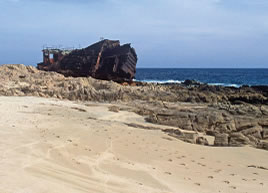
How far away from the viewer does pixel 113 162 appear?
556 cm

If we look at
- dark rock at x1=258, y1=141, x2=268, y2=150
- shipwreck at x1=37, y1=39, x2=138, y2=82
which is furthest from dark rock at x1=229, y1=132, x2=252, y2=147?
shipwreck at x1=37, y1=39, x2=138, y2=82

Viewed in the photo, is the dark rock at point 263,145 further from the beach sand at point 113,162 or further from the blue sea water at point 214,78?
the blue sea water at point 214,78

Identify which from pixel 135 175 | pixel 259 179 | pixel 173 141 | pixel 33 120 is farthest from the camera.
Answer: pixel 33 120

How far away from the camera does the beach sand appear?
4285 millimetres

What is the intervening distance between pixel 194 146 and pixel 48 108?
598cm

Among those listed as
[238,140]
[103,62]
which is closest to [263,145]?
[238,140]

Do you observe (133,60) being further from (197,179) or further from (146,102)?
(197,179)

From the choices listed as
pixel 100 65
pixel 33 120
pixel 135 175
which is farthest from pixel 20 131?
pixel 100 65

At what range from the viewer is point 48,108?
1152cm

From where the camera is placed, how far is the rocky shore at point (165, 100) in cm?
970

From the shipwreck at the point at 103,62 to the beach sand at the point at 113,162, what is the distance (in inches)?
559

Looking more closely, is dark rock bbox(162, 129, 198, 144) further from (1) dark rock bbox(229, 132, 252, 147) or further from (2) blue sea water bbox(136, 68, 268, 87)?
(2) blue sea water bbox(136, 68, 268, 87)

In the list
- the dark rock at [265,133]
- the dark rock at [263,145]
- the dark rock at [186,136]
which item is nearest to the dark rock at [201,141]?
the dark rock at [186,136]

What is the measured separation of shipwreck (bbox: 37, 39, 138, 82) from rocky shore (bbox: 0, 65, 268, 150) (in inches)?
165
